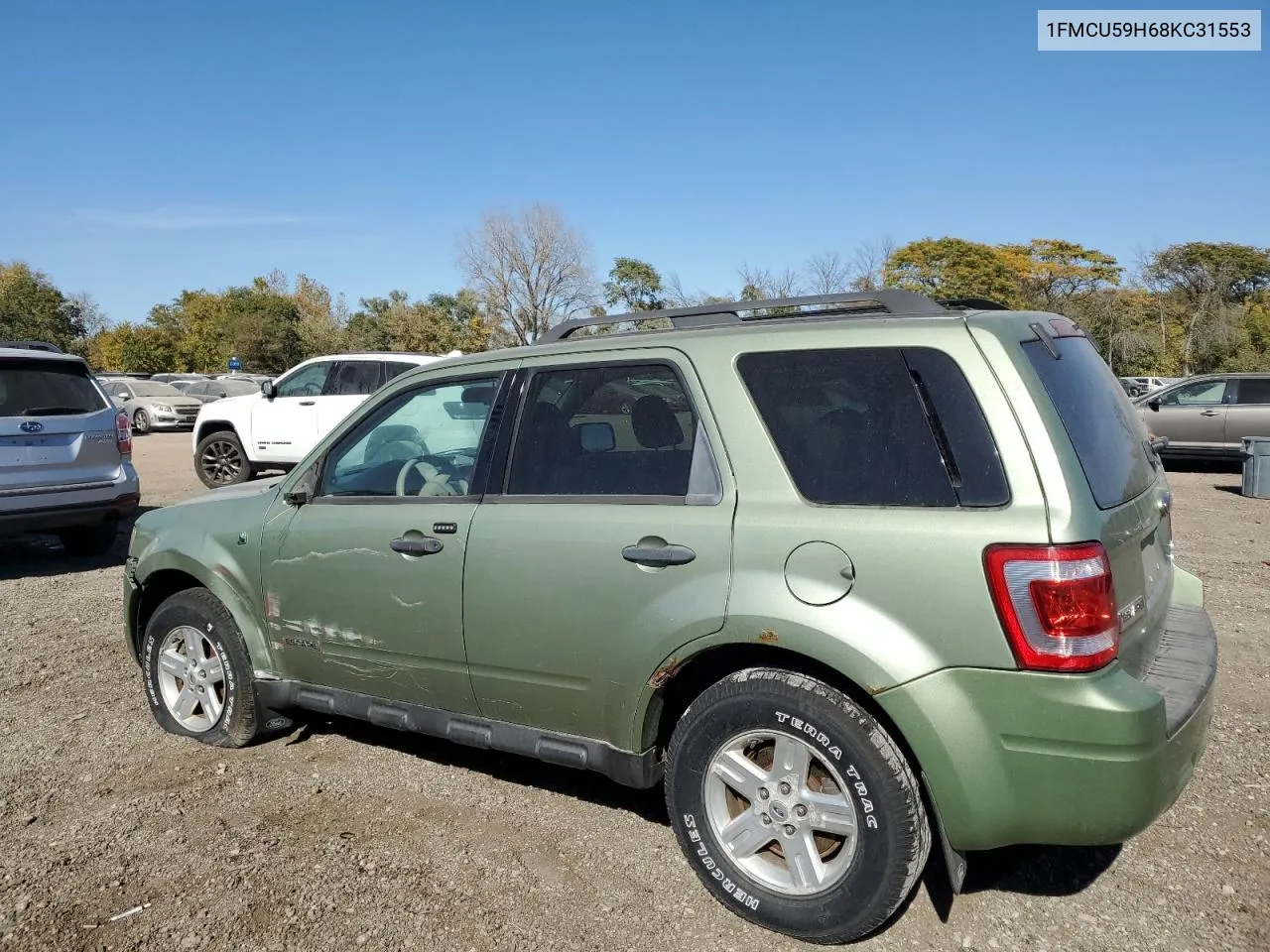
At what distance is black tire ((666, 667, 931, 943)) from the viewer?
2.50 m

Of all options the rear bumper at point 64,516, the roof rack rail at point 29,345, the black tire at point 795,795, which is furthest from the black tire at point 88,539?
the black tire at point 795,795

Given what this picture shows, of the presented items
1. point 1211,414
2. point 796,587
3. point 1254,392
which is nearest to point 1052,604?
point 796,587

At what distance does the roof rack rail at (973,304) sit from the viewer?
2916 millimetres

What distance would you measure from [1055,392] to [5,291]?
65.8 meters

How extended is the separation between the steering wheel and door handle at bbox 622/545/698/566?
81 cm

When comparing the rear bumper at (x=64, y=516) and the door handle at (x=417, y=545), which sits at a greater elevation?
the door handle at (x=417, y=545)

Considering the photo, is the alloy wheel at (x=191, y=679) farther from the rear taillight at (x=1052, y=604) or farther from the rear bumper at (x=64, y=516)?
the rear bumper at (x=64, y=516)

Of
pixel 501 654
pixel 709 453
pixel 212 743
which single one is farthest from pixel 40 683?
pixel 709 453

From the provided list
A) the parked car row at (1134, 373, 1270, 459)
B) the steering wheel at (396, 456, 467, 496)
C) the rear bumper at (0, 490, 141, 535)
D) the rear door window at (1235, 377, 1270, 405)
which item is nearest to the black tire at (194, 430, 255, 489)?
the rear bumper at (0, 490, 141, 535)

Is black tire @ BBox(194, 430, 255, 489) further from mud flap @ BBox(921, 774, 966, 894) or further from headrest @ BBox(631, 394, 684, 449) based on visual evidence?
mud flap @ BBox(921, 774, 966, 894)

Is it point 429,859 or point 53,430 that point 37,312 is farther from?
point 429,859

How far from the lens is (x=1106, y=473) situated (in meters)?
2.61

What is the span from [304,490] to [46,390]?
5.12m

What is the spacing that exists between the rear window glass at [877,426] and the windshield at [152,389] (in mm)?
28566
